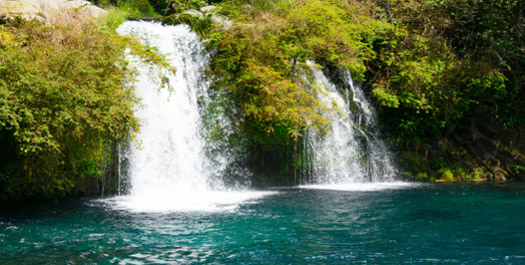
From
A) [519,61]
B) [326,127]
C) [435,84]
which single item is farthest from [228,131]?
[519,61]

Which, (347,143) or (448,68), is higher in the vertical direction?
(448,68)

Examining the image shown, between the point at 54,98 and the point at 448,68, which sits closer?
the point at 54,98

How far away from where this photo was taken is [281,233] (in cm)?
729

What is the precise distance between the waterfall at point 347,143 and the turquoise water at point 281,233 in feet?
13.1

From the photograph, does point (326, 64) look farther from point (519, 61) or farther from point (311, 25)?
point (519, 61)

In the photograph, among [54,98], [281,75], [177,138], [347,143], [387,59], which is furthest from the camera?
[387,59]

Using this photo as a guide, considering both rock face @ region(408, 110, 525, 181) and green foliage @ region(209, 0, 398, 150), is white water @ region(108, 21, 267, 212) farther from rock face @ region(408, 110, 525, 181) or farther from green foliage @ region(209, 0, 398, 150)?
rock face @ region(408, 110, 525, 181)

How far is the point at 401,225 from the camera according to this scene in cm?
788

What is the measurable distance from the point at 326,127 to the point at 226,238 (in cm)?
801

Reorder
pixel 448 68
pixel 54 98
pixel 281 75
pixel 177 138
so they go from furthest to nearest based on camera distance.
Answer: pixel 448 68
pixel 281 75
pixel 177 138
pixel 54 98

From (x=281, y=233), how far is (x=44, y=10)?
26.6 feet

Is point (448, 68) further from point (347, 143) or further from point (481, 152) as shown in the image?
point (347, 143)

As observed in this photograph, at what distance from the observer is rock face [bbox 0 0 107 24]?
10.1 metres

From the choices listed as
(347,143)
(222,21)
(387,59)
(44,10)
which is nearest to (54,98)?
(44,10)
